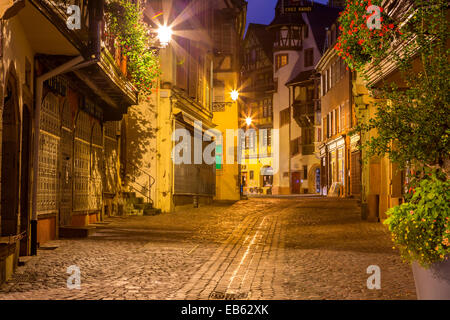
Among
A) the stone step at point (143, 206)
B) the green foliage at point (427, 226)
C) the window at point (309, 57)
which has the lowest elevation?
the stone step at point (143, 206)

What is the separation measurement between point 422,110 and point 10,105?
6139 mm

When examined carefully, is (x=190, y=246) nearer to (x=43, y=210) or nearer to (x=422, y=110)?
(x=43, y=210)

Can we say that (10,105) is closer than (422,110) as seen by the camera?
No

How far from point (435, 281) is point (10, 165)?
689 cm

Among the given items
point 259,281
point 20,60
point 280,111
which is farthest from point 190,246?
point 280,111

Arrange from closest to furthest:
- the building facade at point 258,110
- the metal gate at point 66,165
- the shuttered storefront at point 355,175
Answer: the metal gate at point 66,165
the shuttered storefront at point 355,175
the building facade at point 258,110

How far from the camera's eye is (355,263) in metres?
9.15

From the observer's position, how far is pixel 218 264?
9234 mm

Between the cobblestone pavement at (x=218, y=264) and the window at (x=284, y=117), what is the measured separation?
4268 centimetres

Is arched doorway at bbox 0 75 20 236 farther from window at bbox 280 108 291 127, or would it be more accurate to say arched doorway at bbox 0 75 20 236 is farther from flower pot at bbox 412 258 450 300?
window at bbox 280 108 291 127

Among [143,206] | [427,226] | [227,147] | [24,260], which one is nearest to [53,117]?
[24,260]

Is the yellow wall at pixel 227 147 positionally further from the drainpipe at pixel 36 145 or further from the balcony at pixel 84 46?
the drainpipe at pixel 36 145

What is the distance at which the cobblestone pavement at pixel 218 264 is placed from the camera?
22.3 feet

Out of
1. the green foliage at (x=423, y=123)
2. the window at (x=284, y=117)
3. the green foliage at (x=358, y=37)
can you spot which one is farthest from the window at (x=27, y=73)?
the window at (x=284, y=117)
